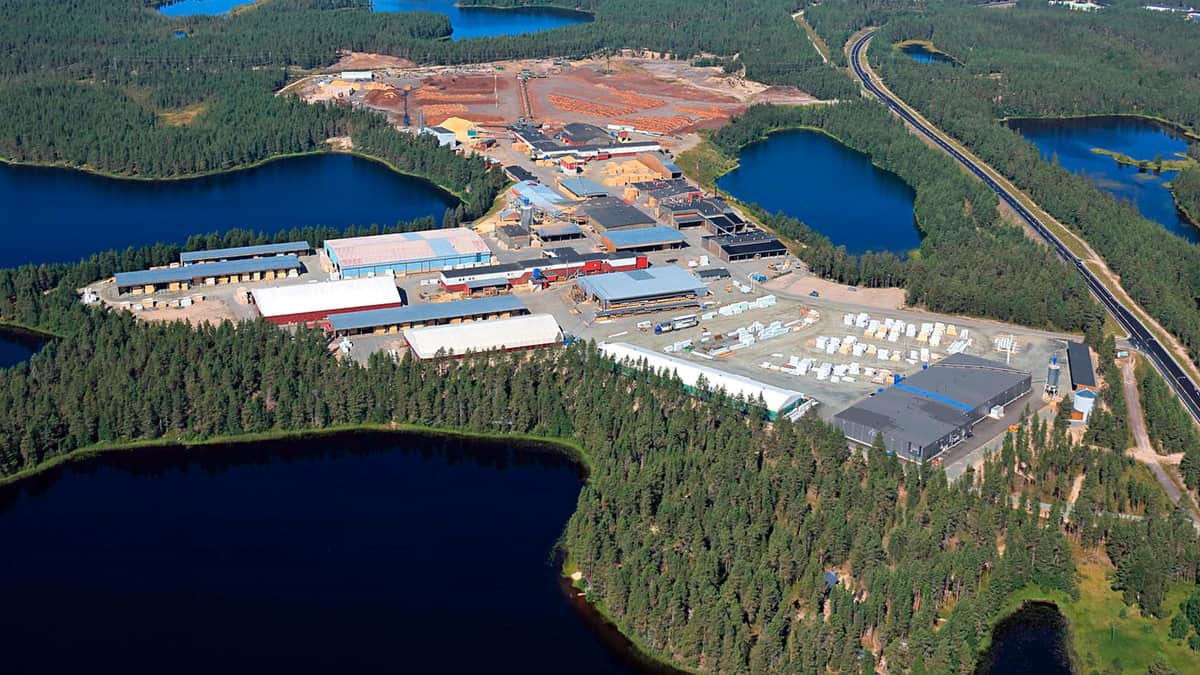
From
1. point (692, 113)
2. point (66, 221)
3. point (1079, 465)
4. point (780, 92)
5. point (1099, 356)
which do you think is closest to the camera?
point (1079, 465)

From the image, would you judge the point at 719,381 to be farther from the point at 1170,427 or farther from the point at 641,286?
the point at 1170,427

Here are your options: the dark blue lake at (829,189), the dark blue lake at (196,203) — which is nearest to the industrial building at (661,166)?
the dark blue lake at (829,189)

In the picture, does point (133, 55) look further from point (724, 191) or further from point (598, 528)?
point (598, 528)

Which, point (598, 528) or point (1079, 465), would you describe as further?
point (1079, 465)

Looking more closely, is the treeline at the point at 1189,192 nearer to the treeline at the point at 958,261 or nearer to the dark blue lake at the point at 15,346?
the treeline at the point at 958,261

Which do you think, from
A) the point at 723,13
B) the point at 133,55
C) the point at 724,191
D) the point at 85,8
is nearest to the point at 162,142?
the point at 133,55

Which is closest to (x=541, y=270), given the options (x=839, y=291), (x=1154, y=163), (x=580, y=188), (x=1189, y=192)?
(x=839, y=291)
